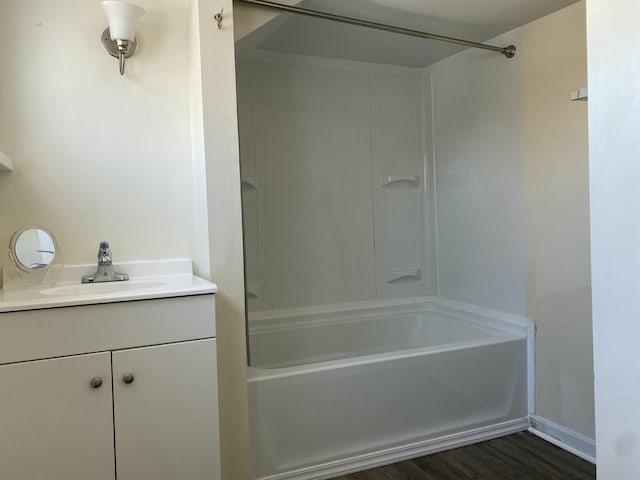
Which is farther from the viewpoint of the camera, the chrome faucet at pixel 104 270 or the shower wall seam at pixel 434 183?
the shower wall seam at pixel 434 183

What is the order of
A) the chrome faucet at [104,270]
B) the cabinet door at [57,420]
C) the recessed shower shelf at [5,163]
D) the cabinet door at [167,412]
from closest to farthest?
the cabinet door at [57,420], the cabinet door at [167,412], the recessed shower shelf at [5,163], the chrome faucet at [104,270]

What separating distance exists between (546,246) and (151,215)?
72.1 inches

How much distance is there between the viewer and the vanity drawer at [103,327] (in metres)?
1.36

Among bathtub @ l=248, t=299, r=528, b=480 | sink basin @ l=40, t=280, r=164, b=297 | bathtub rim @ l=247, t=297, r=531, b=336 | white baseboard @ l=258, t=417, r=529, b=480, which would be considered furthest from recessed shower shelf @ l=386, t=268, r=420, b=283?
sink basin @ l=40, t=280, r=164, b=297

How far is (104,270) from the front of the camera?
186 cm

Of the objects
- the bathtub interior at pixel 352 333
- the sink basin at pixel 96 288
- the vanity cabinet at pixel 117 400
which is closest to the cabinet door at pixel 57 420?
the vanity cabinet at pixel 117 400

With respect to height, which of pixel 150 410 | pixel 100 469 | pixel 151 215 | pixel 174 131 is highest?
pixel 174 131

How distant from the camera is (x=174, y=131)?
6.61ft

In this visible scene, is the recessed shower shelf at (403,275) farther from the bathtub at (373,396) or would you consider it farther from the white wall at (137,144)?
the white wall at (137,144)

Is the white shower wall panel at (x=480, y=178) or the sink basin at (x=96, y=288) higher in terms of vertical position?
the white shower wall panel at (x=480, y=178)

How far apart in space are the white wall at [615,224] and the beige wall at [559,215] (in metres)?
1.61

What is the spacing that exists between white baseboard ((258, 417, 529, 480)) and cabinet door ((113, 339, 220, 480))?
17.9 inches

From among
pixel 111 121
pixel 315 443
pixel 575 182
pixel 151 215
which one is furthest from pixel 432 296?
pixel 111 121

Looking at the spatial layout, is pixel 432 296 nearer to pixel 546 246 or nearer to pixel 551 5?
pixel 546 246
